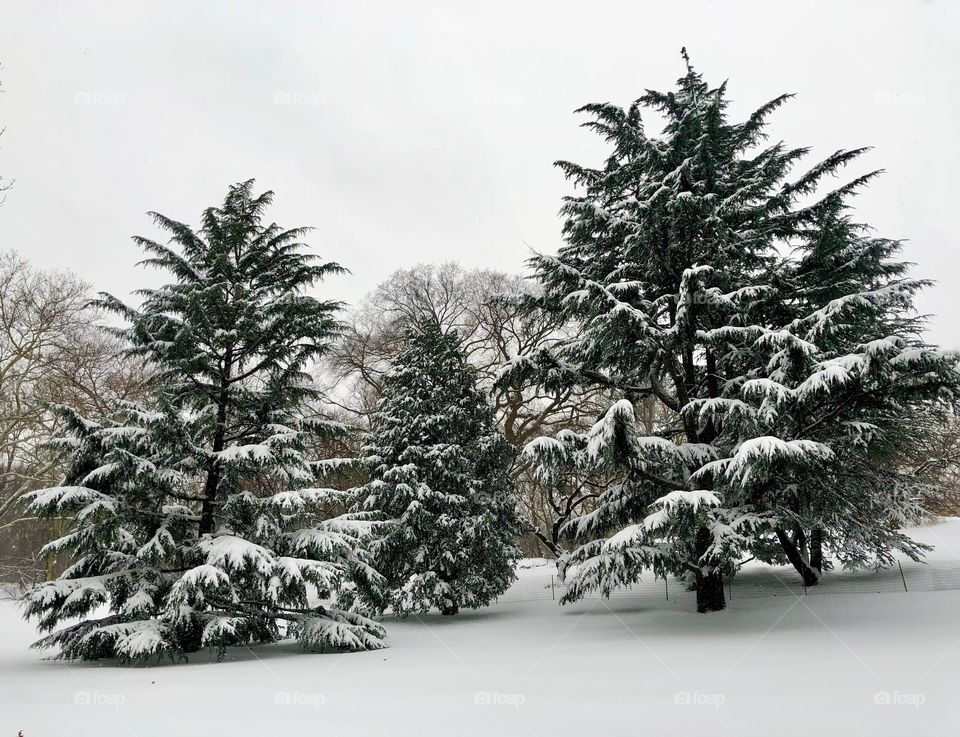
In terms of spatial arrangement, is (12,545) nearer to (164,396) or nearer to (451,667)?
(164,396)

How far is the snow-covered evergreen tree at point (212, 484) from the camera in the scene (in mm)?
9242

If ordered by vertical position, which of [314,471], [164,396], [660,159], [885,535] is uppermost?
[660,159]

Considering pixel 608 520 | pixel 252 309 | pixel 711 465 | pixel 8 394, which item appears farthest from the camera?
pixel 8 394

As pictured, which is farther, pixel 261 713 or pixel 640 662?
pixel 640 662

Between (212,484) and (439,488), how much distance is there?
591cm

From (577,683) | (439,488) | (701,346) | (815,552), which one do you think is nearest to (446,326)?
(439,488)

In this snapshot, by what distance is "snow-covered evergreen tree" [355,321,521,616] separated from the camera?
1472 cm

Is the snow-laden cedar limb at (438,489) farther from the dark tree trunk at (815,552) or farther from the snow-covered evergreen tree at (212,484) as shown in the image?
the dark tree trunk at (815,552)

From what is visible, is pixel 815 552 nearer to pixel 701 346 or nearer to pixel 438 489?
pixel 701 346

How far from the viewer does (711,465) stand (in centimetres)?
973

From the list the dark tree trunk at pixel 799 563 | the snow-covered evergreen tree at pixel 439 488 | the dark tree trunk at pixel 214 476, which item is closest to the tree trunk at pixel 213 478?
the dark tree trunk at pixel 214 476

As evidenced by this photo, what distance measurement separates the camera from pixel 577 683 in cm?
683

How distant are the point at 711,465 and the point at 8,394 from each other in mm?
25154

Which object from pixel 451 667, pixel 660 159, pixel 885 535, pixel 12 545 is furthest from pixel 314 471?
pixel 12 545
